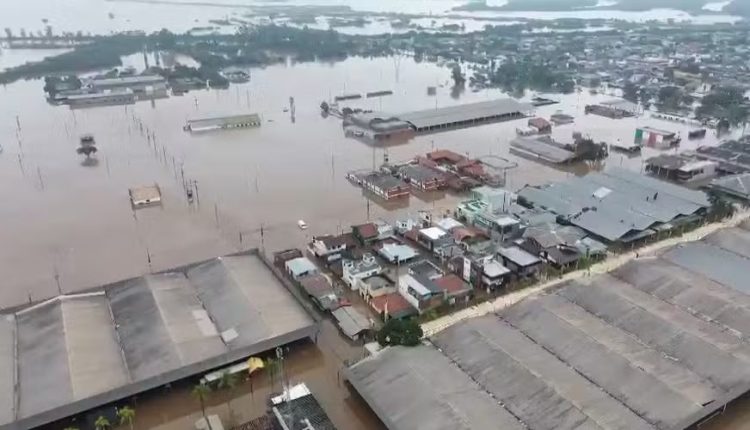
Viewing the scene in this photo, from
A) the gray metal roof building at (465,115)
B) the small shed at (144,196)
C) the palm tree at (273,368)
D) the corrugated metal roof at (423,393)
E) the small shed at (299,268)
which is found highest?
the gray metal roof building at (465,115)

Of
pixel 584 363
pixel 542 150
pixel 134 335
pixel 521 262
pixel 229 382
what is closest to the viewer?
pixel 584 363

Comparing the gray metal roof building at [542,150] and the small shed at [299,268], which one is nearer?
the small shed at [299,268]

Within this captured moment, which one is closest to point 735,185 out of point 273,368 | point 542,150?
point 542,150

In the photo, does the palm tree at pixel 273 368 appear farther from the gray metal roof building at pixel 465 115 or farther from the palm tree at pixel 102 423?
the gray metal roof building at pixel 465 115

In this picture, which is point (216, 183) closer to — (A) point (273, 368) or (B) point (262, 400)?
(A) point (273, 368)

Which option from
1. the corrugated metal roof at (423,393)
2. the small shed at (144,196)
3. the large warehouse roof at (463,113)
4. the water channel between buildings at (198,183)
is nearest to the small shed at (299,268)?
the water channel between buildings at (198,183)

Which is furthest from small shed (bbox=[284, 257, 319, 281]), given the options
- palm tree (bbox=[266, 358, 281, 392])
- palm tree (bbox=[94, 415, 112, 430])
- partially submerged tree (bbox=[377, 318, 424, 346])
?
palm tree (bbox=[94, 415, 112, 430])

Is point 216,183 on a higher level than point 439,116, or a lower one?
lower

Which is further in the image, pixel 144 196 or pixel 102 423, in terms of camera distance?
pixel 144 196
